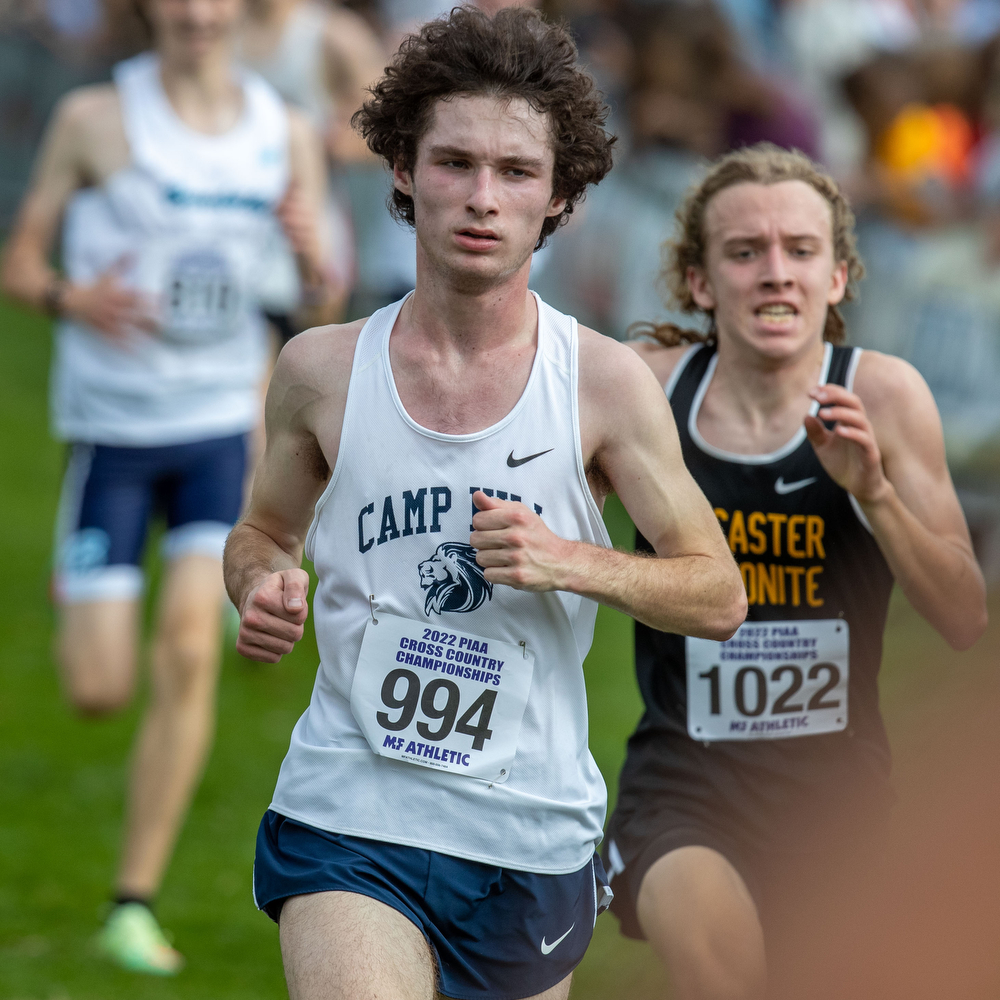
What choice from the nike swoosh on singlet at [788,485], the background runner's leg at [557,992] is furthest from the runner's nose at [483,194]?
the background runner's leg at [557,992]

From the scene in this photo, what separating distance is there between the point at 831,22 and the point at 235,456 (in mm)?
6459

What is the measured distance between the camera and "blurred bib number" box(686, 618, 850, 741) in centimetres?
403

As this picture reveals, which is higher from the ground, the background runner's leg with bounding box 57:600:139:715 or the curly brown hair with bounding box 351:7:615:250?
the curly brown hair with bounding box 351:7:615:250

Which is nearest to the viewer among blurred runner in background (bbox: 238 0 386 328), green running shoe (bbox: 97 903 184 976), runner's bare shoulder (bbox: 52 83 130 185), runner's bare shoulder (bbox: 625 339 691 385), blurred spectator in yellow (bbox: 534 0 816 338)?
runner's bare shoulder (bbox: 625 339 691 385)

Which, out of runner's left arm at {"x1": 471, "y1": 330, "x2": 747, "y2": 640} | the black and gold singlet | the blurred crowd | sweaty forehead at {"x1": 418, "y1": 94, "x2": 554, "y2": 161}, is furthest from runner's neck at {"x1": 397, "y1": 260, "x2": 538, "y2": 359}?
the blurred crowd

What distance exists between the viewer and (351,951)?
2.99 m

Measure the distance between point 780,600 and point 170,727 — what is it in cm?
242

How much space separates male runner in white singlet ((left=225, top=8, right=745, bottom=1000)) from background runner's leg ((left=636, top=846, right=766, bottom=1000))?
0.48 m

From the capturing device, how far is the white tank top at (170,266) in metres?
5.95

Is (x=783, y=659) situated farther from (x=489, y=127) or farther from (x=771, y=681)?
(x=489, y=127)

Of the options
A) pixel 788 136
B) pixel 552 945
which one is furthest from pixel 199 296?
pixel 788 136

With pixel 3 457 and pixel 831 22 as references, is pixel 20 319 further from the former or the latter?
pixel 831 22

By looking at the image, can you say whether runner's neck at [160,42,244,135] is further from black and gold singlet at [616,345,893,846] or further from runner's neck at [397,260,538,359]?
runner's neck at [397,260,538,359]

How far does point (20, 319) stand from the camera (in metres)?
16.7
